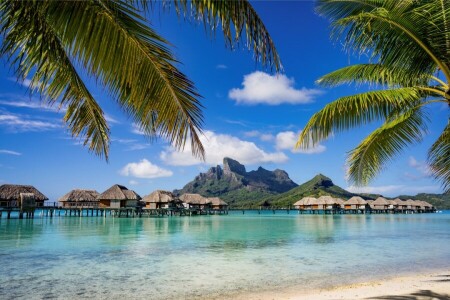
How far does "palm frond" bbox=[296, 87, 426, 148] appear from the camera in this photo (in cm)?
412

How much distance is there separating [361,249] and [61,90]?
1469cm

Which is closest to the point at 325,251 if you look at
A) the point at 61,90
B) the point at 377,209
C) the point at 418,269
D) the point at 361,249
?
the point at 361,249

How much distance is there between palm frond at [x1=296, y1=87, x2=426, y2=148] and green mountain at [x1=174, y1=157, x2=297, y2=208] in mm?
128781

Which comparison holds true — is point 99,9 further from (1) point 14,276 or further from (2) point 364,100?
(1) point 14,276

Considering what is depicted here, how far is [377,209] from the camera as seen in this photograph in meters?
69.8

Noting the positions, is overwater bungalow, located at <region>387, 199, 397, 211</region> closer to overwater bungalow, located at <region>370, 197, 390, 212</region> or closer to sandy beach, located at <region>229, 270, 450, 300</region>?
overwater bungalow, located at <region>370, 197, 390, 212</region>

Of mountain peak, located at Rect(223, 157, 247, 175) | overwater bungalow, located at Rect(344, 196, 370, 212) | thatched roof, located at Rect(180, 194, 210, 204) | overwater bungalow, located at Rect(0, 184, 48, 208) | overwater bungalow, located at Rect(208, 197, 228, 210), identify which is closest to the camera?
overwater bungalow, located at Rect(0, 184, 48, 208)

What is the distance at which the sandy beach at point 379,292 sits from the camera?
616 cm

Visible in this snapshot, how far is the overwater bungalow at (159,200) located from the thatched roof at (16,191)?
14.5 metres

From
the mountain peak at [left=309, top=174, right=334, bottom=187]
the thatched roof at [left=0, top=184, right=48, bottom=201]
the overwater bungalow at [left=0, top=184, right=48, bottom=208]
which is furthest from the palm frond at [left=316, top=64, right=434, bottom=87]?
the mountain peak at [left=309, top=174, right=334, bottom=187]

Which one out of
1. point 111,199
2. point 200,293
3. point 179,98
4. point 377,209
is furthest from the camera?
point 377,209

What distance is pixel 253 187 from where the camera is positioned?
153m

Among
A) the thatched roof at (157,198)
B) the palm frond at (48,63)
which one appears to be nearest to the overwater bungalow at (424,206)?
Answer: the thatched roof at (157,198)

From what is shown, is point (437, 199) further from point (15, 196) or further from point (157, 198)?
point (15, 196)
